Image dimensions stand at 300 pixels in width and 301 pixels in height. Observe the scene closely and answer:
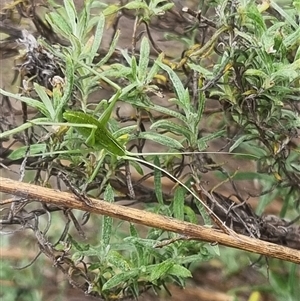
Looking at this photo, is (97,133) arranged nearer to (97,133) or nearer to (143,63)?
(97,133)

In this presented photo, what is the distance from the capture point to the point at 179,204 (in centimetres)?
65

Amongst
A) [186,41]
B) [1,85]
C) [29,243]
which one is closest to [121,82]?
[186,41]

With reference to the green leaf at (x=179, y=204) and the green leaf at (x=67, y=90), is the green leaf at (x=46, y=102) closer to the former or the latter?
the green leaf at (x=67, y=90)

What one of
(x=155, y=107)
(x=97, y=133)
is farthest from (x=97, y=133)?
(x=155, y=107)

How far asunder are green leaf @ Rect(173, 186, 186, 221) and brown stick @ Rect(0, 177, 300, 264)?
0.19 ft

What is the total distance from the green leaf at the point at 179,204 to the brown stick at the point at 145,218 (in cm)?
6

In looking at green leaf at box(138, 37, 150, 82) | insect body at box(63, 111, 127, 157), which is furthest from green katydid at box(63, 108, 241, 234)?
green leaf at box(138, 37, 150, 82)

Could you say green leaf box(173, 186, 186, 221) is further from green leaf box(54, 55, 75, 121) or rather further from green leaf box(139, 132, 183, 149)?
green leaf box(54, 55, 75, 121)

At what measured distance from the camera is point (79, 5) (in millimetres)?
736

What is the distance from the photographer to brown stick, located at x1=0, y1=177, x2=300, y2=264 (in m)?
0.53

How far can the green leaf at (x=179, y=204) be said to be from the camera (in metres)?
0.64

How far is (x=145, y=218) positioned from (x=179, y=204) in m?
0.09

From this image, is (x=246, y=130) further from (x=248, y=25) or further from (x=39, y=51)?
(x=39, y=51)

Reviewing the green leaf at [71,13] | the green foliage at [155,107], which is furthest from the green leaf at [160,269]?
the green leaf at [71,13]
